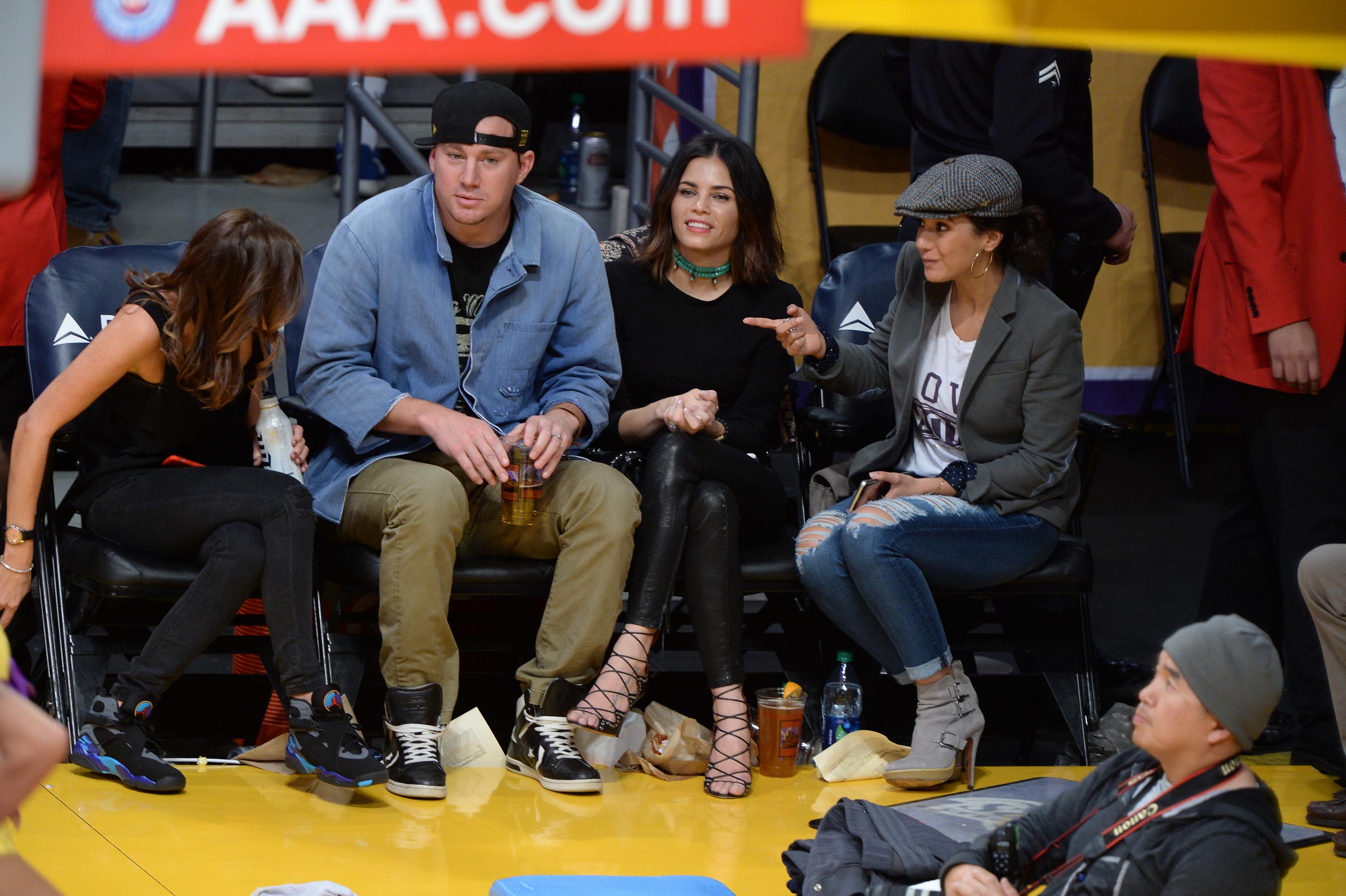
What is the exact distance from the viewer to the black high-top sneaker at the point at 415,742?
3.09 metres

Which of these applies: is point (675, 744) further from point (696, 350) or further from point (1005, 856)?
point (1005, 856)

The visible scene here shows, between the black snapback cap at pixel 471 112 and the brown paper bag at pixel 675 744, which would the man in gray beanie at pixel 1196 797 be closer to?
the brown paper bag at pixel 675 744

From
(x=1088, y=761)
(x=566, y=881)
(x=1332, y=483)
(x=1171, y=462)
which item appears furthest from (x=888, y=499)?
(x=1171, y=462)

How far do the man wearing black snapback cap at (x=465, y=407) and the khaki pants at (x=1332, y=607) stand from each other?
1391 millimetres

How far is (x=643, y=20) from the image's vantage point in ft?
4.90

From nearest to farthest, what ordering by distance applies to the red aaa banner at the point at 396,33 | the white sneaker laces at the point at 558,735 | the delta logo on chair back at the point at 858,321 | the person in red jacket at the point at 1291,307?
1. the red aaa banner at the point at 396,33
2. the white sneaker laces at the point at 558,735
3. the person in red jacket at the point at 1291,307
4. the delta logo on chair back at the point at 858,321

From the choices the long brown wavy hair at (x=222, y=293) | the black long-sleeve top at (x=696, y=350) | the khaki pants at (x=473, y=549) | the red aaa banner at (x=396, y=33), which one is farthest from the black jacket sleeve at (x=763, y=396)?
the red aaa banner at (x=396, y=33)

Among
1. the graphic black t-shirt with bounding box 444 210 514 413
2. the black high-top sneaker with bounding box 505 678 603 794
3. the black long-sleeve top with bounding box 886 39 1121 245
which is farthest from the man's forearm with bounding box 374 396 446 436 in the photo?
the black long-sleeve top with bounding box 886 39 1121 245

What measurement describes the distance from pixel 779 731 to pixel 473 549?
78cm

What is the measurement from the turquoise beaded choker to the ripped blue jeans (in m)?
0.69

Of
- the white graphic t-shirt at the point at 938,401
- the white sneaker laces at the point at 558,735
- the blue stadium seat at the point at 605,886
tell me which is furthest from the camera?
the white graphic t-shirt at the point at 938,401

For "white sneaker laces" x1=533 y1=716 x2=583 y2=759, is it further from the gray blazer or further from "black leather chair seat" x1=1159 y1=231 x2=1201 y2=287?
"black leather chair seat" x1=1159 y1=231 x2=1201 y2=287

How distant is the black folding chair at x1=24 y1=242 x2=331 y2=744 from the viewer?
3.14m

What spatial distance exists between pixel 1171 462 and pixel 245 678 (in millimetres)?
3703
